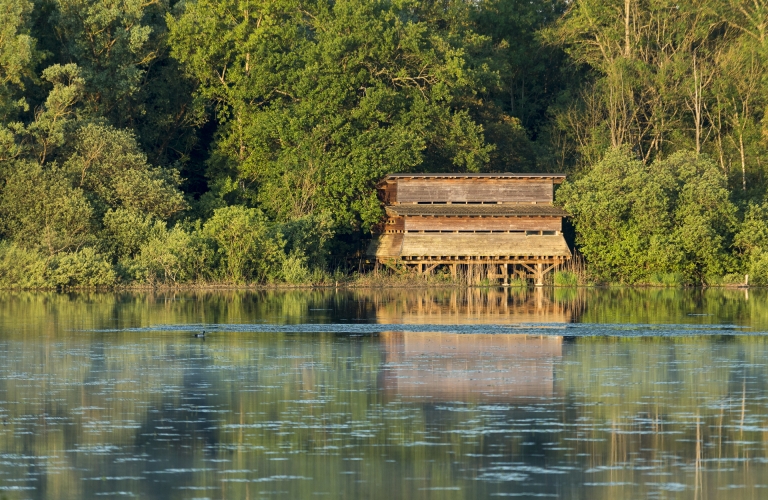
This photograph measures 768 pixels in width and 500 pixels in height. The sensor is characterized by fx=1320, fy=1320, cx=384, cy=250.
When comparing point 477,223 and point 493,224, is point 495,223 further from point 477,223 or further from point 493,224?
point 477,223

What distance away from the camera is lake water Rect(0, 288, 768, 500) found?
16.0 meters

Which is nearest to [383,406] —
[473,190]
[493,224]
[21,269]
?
[21,269]

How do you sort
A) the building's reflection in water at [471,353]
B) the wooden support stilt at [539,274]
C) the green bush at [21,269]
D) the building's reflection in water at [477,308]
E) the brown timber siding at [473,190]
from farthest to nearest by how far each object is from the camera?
the brown timber siding at [473,190]
the wooden support stilt at [539,274]
the green bush at [21,269]
the building's reflection in water at [477,308]
the building's reflection in water at [471,353]

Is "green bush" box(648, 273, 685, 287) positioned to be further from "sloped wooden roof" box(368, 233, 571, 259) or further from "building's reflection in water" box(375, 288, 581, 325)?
"building's reflection in water" box(375, 288, 581, 325)

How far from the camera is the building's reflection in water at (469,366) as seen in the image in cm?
2283

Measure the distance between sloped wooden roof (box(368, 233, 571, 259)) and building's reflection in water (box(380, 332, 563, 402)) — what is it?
21667mm

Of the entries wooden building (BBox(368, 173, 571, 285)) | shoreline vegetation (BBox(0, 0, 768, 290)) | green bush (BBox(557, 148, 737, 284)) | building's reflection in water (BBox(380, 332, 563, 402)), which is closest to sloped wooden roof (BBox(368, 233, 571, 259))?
wooden building (BBox(368, 173, 571, 285))

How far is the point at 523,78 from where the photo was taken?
7369 centimetres

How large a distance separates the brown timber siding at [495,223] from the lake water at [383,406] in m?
17.1

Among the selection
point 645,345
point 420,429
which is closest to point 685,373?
point 645,345

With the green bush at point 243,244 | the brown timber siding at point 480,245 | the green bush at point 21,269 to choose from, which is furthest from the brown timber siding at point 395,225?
the green bush at point 21,269

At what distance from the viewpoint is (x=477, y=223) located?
5575 cm

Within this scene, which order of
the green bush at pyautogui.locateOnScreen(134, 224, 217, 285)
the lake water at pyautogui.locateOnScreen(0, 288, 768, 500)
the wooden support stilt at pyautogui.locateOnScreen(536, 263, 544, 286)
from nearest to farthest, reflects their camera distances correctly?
the lake water at pyautogui.locateOnScreen(0, 288, 768, 500), the green bush at pyautogui.locateOnScreen(134, 224, 217, 285), the wooden support stilt at pyautogui.locateOnScreen(536, 263, 544, 286)

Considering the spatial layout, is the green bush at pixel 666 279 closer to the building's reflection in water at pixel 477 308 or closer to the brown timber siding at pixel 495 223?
the brown timber siding at pixel 495 223
